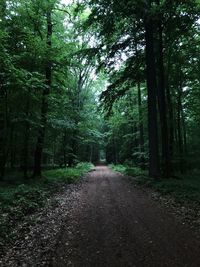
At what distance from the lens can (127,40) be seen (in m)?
17.4

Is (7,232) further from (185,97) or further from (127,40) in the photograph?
(185,97)

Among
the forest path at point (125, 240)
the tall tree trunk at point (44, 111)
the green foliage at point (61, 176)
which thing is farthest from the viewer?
the tall tree trunk at point (44, 111)

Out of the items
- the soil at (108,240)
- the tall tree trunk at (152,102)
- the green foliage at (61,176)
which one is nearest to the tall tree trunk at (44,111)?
the green foliage at (61,176)

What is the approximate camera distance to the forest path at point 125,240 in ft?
17.0

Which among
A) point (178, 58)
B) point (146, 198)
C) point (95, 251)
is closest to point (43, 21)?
point (178, 58)

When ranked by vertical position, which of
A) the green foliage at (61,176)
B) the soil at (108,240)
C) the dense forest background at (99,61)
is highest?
the dense forest background at (99,61)

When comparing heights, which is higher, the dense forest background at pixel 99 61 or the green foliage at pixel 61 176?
the dense forest background at pixel 99 61

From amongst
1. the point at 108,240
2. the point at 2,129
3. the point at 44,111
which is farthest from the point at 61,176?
the point at 108,240

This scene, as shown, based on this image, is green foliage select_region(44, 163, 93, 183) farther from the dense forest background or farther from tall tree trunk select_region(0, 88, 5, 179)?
tall tree trunk select_region(0, 88, 5, 179)

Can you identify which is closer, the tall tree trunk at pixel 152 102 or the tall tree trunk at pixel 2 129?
the tall tree trunk at pixel 2 129

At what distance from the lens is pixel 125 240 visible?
20.5 ft

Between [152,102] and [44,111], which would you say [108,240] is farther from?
[44,111]

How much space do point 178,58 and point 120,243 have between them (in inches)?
633

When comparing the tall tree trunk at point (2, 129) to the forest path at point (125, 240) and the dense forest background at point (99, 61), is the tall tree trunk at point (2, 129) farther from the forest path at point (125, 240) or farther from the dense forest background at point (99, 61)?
the forest path at point (125, 240)
